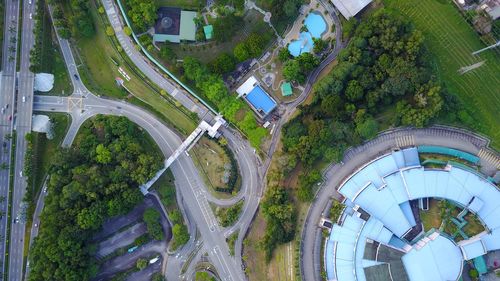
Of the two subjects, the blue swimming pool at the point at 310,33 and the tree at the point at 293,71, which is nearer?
the tree at the point at 293,71

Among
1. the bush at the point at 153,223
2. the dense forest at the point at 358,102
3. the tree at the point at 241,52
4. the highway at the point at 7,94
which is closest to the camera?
the dense forest at the point at 358,102

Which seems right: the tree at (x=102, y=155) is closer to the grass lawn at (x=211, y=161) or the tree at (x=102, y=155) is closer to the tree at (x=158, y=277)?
the grass lawn at (x=211, y=161)

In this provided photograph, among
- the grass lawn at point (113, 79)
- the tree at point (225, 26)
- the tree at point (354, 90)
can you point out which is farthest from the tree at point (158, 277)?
the tree at point (354, 90)

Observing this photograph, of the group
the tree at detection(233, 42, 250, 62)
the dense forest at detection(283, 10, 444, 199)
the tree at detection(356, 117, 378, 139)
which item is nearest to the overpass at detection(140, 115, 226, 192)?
the tree at detection(233, 42, 250, 62)

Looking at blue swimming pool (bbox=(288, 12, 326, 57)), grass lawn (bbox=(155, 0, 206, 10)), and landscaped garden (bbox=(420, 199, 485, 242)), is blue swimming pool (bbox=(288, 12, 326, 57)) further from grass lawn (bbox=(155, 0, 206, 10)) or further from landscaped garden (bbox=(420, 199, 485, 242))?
landscaped garden (bbox=(420, 199, 485, 242))

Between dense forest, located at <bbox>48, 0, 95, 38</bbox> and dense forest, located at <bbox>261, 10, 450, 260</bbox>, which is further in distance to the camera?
dense forest, located at <bbox>48, 0, 95, 38</bbox>

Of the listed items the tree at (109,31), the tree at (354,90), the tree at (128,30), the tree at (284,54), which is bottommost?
the tree at (354,90)

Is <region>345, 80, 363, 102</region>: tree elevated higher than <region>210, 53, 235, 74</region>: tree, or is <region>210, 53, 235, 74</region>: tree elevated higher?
<region>210, 53, 235, 74</region>: tree
